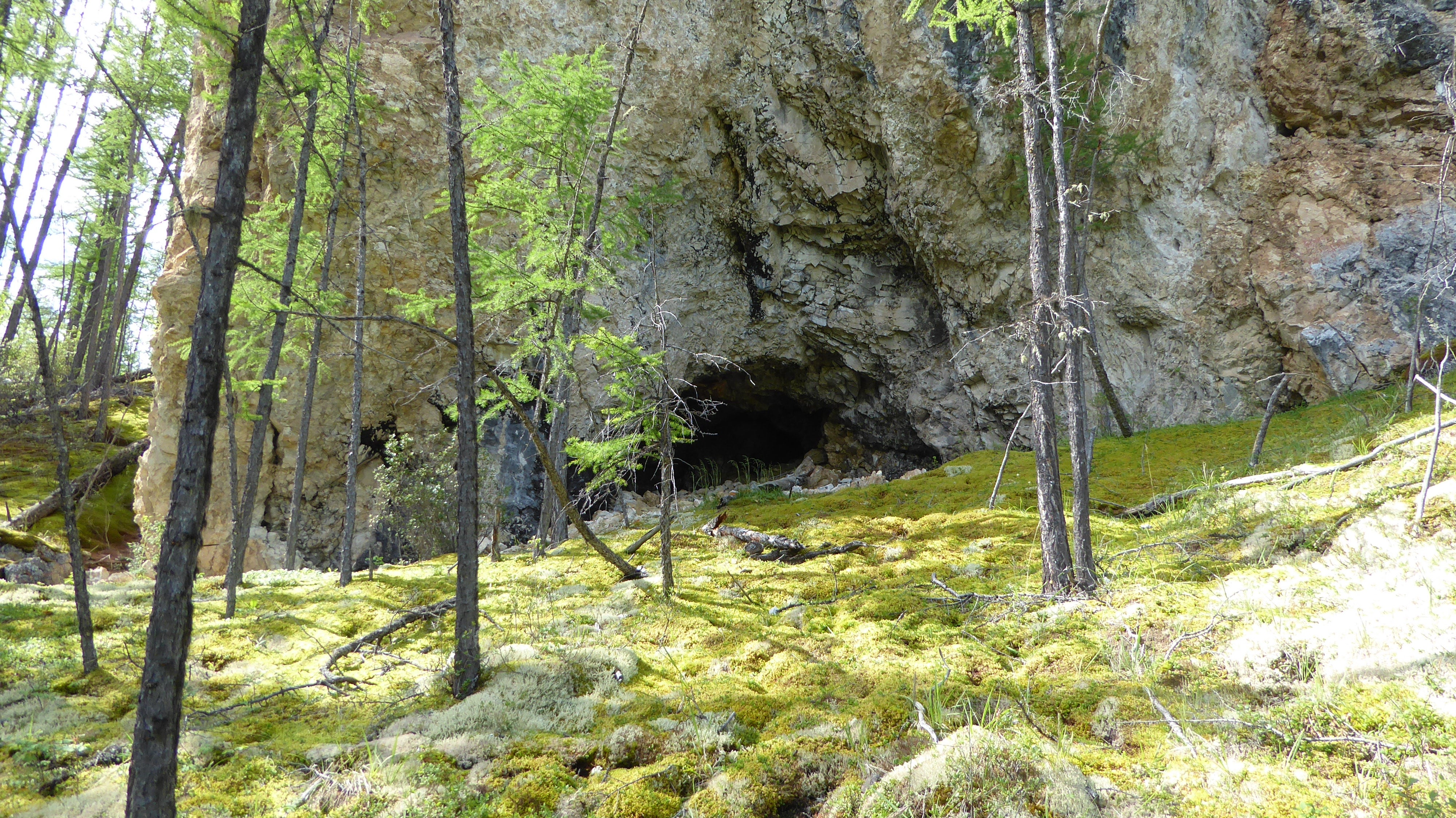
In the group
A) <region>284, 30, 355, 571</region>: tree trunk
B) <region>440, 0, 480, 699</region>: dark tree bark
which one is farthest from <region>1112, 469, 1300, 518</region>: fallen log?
<region>284, 30, 355, 571</region>: tree trunk

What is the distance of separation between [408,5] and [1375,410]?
57.8 ft

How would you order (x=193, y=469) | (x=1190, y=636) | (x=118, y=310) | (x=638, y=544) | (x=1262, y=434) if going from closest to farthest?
(x=193, y=469), (x=1190, y=636), (x=1262, y=434), (x=638, y=544), (x=118, y=310)

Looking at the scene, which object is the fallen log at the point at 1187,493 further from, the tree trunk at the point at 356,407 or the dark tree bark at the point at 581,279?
the tree trunk at the point at 356,407

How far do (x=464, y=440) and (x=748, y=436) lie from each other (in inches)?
609

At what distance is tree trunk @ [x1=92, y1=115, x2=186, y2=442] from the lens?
18.5m

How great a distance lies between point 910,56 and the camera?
12.3 m

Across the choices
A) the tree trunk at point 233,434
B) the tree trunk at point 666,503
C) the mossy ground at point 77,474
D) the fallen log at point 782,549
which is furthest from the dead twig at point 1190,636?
the mossy ground at point 77,474

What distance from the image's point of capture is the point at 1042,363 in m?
5.18

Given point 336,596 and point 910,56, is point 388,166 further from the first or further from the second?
point 910,56

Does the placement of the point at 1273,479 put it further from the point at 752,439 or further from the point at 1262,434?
the point at 752,439

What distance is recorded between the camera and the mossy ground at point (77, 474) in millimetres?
15492

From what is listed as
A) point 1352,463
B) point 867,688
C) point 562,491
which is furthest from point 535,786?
point 1352,463

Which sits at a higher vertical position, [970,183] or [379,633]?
[970,183]

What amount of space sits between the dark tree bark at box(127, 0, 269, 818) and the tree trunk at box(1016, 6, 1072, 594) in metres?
5.11
